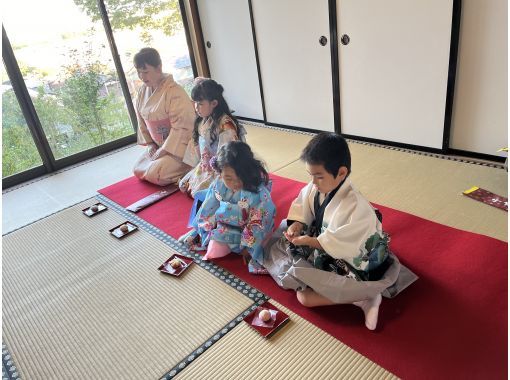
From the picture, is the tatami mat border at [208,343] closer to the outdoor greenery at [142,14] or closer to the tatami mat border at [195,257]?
the tatami mat border at [195,257]

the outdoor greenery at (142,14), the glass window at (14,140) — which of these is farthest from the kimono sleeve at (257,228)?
the outdoor greenery at (142,14)

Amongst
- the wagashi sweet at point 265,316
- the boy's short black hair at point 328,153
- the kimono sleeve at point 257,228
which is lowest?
the wagashi sweet at point 265,316

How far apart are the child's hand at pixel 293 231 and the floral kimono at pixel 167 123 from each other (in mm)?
1719

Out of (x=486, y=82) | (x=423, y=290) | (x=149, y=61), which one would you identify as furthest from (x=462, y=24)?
(x=149, y=61)

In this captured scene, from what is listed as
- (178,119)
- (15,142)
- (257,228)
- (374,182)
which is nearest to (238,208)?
(257,228)

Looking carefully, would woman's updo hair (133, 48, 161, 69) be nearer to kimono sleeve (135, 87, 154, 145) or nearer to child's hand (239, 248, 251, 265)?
kimono sleeve (135, 87, 154, 145)

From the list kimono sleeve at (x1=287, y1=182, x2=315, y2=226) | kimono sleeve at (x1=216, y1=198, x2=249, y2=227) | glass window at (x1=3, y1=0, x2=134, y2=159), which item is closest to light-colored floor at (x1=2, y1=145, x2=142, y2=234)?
glass window at (x1=3, y1=0, x2=134, y2=159)

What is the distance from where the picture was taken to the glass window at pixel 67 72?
3.89 m

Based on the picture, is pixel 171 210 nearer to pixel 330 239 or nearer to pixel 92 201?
pixel 92 201

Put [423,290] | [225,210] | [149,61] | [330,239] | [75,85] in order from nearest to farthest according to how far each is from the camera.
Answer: [330,239] → [423,290] → [225,210] → [149,61] → [75,85]

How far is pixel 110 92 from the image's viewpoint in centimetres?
454

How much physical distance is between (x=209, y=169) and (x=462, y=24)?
2061mm

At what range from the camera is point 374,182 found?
2883 millimetres

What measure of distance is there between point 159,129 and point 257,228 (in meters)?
1.72
